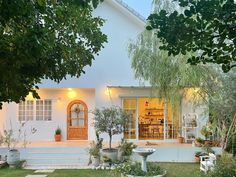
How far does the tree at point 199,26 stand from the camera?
2820 millimetres

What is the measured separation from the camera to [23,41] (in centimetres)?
432

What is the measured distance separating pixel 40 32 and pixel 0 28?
21.0 inches

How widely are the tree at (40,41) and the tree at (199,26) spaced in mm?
1252

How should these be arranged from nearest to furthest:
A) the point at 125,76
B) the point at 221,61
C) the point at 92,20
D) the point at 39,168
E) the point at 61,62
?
the point at 221,61, the point at 61,62, the point at 92,20, the point at 39,168, the point at 125,76

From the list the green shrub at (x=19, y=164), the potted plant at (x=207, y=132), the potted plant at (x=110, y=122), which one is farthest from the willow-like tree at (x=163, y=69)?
the green shrub at (x=19, y=164)

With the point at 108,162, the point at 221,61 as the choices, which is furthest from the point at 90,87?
the point at 221,61

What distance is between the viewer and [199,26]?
2.96 m

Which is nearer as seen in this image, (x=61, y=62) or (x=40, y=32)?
(x=40, y=32)

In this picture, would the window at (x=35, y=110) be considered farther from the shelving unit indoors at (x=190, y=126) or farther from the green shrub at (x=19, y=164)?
the shelving unit indoors at (x=190, y=126)

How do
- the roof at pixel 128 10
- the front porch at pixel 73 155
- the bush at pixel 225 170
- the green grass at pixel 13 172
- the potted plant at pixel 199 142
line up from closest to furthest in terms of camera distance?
1. the bush at pixel 225 170
2. the green grass at pixel 13 172
3. the front porch at pixel 73 155
4. the potted plant at pixel 199 142
5. the roof at pixel 128 10

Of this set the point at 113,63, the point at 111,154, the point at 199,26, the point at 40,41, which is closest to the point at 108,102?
the point at 113,63

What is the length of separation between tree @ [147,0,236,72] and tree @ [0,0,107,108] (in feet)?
4.11

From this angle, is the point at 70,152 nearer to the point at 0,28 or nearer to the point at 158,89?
the point at 158,89

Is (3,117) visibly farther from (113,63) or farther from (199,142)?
(199,142)
